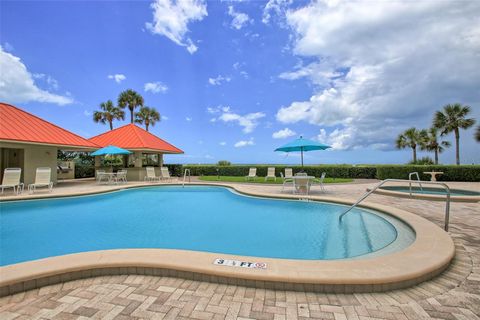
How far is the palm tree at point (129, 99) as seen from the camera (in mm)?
29094

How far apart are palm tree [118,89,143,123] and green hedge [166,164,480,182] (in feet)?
40.0

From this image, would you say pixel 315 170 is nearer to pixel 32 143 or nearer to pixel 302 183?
pixel 302 183

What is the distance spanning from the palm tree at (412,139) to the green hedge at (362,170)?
1264cm

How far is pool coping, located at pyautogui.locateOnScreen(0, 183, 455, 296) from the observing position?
248cm

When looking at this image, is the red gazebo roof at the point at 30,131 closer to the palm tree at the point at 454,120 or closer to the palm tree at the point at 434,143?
the palm tree at the point at 454,120

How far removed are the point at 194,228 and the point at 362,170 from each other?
1702 centimetres

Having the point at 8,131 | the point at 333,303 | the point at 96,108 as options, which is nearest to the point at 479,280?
the point at 333,303

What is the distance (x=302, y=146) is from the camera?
1186cm

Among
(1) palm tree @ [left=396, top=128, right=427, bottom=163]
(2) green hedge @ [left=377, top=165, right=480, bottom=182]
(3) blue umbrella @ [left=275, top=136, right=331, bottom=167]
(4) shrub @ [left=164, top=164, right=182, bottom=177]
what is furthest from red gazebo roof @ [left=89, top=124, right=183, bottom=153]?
(1) palm tree @ [left=396, top=128, right=427, bottom=163]

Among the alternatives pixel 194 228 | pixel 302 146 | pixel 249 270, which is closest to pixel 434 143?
pixel 302 146

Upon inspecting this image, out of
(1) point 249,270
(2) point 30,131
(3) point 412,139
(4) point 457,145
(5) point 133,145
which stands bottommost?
(1) point 249,270

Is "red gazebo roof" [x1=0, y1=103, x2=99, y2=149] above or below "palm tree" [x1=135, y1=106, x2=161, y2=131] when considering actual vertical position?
below

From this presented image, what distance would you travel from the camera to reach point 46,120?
15.1 m

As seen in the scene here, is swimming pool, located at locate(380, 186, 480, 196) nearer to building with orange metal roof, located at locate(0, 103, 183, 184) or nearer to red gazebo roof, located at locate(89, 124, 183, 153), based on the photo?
red gazebo roof, located at locate(89, 124, 183, 153)
